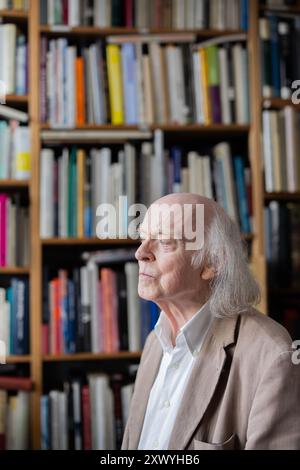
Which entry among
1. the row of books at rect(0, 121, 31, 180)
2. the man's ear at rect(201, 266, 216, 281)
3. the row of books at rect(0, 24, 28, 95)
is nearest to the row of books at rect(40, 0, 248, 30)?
the row of books at rect(0, 24, 28, 95)

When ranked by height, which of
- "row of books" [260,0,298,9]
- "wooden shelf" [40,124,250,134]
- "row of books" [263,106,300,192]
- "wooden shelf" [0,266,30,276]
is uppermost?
"row of books" [260,0,298,9]

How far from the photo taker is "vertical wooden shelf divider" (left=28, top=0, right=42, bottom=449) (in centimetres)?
Result: 219

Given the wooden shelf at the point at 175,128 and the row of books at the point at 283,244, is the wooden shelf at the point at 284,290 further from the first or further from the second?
the wooden shelf at the point at 175,128

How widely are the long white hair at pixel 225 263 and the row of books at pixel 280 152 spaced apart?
3.43 feet

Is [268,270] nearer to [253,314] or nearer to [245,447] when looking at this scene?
[253,314]

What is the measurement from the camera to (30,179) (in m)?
2.23

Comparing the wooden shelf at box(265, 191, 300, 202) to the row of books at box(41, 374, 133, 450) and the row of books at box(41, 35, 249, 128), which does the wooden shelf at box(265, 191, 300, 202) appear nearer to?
the row of books at box(41, 35, 249, 128)

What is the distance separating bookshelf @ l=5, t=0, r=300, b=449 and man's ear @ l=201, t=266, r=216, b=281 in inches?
37.5

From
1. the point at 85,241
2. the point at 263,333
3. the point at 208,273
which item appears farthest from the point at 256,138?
the point at 263,333

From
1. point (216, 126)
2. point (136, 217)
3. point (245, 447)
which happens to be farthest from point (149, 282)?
point (216, 126)

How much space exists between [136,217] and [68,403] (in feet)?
2.40

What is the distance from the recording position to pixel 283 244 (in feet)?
7.50

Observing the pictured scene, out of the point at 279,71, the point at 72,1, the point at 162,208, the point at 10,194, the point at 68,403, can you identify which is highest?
the point at 72,1

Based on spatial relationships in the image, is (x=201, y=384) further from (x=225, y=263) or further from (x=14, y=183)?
(x=14, y=183)
